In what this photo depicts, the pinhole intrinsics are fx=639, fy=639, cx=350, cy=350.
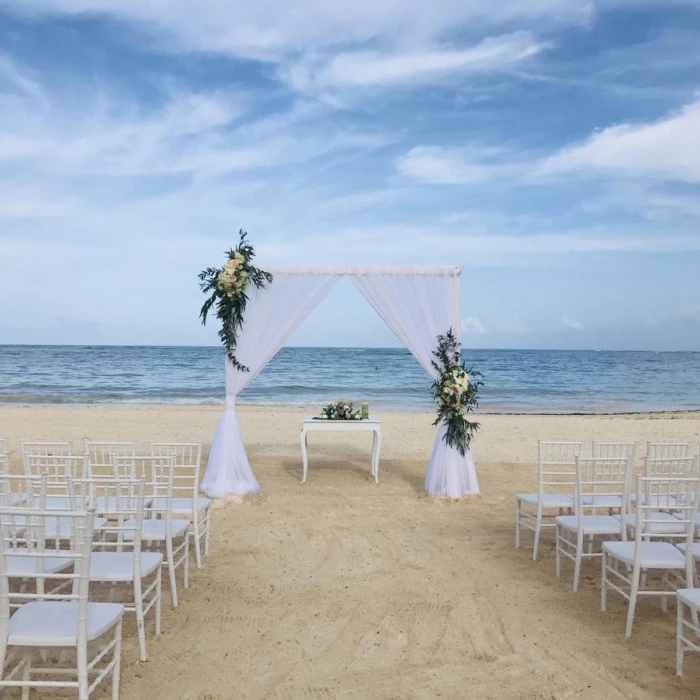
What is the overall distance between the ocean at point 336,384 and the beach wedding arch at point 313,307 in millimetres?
10970

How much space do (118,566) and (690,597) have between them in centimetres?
270

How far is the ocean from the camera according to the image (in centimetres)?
1988

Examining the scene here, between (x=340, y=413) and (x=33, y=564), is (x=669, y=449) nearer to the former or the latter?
(x=340, y=413)

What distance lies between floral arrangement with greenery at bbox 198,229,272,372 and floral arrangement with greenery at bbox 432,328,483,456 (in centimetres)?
213

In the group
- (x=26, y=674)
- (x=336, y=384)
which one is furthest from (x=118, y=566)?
(x=336, y=384)

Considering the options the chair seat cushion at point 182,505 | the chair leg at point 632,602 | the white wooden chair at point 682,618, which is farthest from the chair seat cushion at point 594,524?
the chair seat cushion at point 182,505

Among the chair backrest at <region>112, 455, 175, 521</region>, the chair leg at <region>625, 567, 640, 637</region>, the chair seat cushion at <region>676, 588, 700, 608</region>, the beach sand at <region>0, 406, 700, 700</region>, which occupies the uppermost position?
the chair backrest at <region>112, 455, 175, 521</region>

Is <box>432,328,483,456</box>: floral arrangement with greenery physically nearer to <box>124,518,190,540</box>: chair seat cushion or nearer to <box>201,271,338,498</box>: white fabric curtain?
<box>201,271,338,498</box>: white fabric curtain

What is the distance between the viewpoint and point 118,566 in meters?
3.21

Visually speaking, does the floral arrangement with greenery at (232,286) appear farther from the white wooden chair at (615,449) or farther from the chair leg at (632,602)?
the chair leg at (632,602)

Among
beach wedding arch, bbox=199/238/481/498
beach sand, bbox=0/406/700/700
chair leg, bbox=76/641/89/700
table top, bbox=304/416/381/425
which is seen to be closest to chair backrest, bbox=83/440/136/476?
beach sand, bbox=0/406/700/700

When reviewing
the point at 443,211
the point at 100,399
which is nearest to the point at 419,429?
the point at 443,211

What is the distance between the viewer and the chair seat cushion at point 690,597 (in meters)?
2.76

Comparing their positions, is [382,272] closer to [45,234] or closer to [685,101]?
[685,101]
